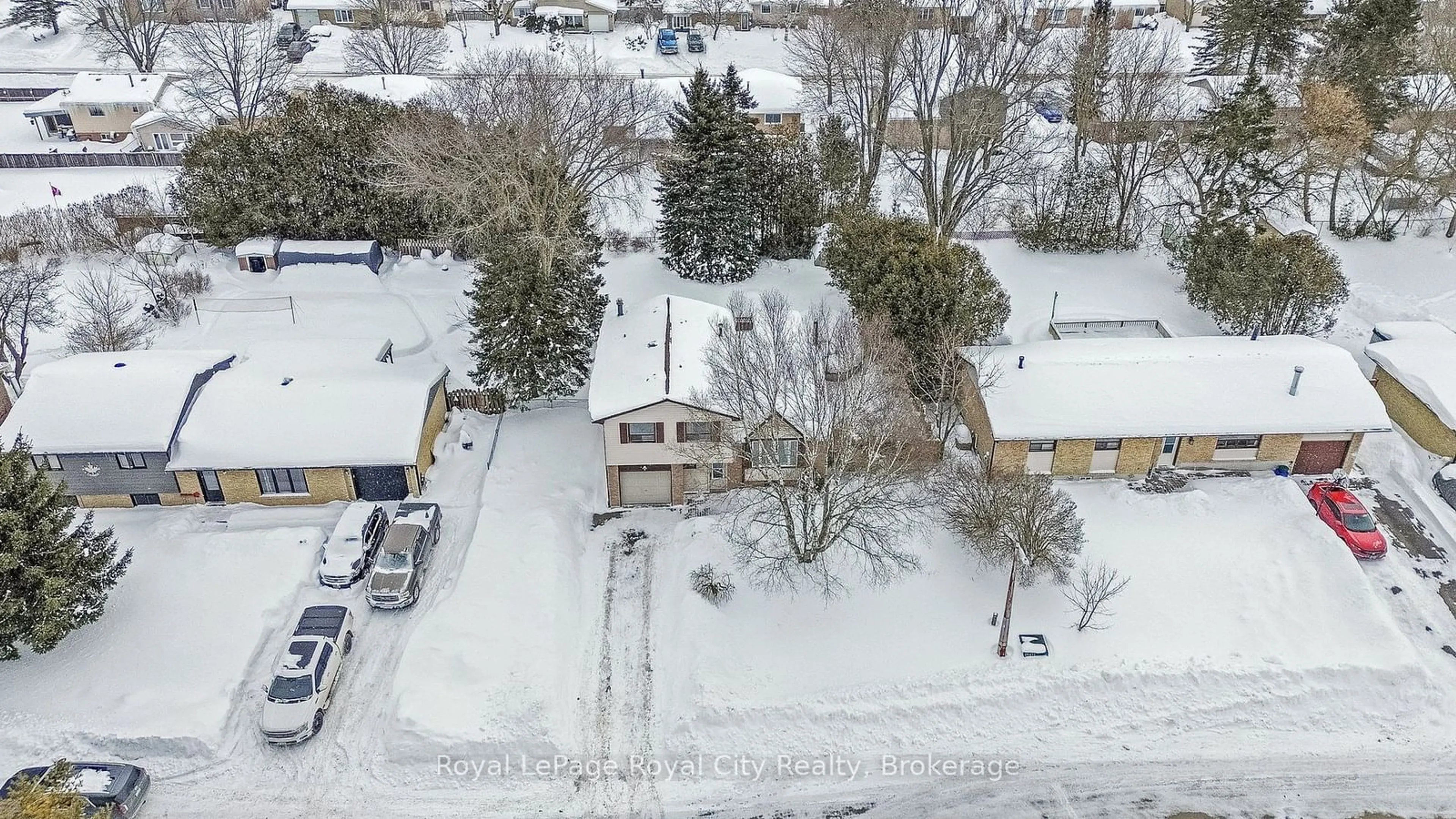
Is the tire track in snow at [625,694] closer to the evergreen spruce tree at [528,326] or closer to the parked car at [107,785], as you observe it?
the evergreen spruce tree at [528,326]

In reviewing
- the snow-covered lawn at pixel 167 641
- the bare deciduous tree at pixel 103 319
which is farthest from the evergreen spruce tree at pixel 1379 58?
the bare deciduous tree at pixel 103 319

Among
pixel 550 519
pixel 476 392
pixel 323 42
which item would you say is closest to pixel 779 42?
pixel 323 42

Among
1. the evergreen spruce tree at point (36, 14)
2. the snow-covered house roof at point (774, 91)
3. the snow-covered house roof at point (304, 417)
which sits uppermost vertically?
the evergreen spruce tree at point (36, 14)

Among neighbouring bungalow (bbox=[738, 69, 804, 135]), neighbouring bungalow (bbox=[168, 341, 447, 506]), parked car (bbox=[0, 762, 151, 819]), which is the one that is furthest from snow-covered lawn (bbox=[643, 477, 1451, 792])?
neighbouring bungalow (bbox=[738, 69, 804, 135])

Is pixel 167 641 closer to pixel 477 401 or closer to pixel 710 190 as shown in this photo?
pixel 477 401

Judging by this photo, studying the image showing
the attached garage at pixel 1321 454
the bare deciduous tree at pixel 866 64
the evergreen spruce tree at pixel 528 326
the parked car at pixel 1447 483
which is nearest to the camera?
the parked car at pixel 1447 483

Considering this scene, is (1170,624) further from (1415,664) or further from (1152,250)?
(1152,250)
